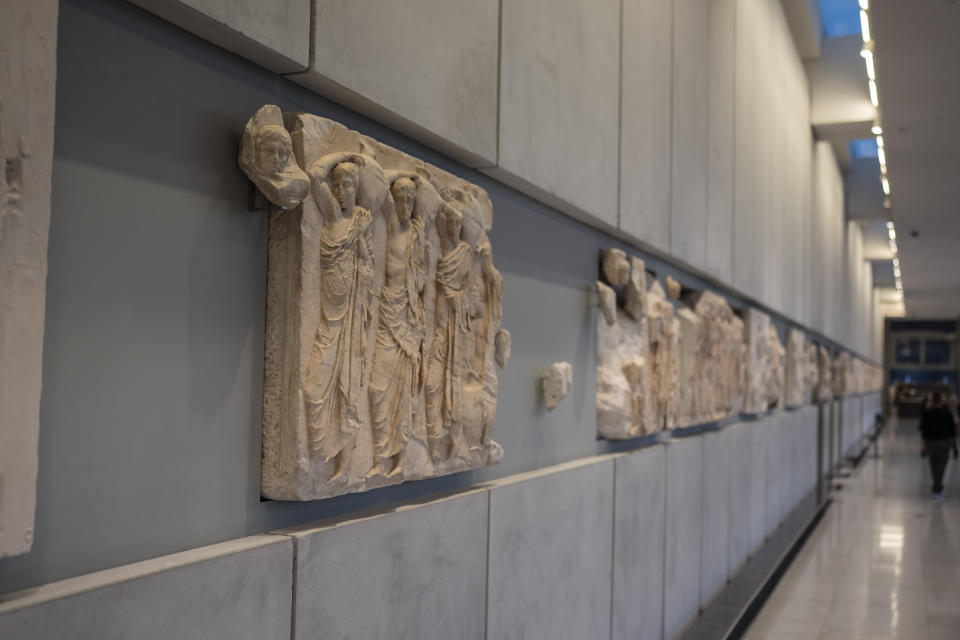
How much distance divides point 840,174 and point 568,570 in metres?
18.6

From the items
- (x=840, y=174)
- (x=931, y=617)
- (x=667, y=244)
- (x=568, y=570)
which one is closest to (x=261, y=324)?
(x=568, y=570)

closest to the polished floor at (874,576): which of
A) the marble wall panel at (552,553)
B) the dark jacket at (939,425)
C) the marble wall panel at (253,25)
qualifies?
the dark jacket at (939,425)

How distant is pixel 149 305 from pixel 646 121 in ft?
16.2

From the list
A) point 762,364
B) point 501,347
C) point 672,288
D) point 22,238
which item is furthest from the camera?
point 762,364

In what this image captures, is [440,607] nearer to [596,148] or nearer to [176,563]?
[176,563]

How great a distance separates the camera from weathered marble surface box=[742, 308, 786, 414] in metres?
11.3

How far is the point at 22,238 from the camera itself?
2.02 metres

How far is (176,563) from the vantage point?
246 cm

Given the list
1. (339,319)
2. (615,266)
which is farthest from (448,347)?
(615,266)

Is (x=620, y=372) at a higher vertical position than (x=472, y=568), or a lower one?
higher

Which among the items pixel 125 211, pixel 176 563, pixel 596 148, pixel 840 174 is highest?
pixel 840 174

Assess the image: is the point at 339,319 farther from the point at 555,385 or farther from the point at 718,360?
the point at 718,360

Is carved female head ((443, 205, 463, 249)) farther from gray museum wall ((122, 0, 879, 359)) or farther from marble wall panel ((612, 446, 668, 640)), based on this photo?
marble wall panel ((612, 446, 668, 640))

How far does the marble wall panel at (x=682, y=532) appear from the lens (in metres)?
7.50
